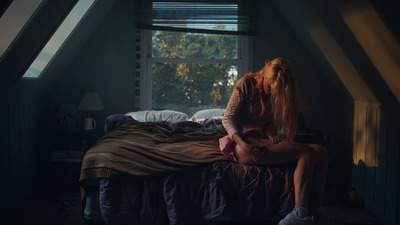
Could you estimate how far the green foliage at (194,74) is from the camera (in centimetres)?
475

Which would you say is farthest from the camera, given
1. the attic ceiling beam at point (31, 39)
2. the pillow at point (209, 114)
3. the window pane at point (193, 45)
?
the window pane at point (193, 45)

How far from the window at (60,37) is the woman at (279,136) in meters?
1.98

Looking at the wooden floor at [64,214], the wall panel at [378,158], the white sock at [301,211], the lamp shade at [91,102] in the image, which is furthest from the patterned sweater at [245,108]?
the lamp shade at [91,102]

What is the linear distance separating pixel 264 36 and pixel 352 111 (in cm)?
136

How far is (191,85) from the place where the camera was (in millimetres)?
4789

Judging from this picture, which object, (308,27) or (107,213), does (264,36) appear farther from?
(107,213)

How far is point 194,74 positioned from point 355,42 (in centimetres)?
225

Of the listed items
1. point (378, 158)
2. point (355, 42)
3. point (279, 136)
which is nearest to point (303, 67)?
point (378, 158)

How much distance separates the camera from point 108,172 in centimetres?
247

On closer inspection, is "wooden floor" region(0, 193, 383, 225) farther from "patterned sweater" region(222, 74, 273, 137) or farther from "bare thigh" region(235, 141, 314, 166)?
"patterned sweater" region(222, 74, 273, 137)

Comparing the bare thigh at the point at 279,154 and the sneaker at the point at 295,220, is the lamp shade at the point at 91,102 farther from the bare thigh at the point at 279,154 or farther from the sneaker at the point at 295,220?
the sneaker at the point at 295,220

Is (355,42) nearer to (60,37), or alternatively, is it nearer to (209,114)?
(209,114)

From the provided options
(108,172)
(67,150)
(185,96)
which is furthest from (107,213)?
(185,96)

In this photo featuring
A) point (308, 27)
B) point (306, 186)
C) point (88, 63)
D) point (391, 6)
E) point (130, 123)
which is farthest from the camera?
point (88, 63)
